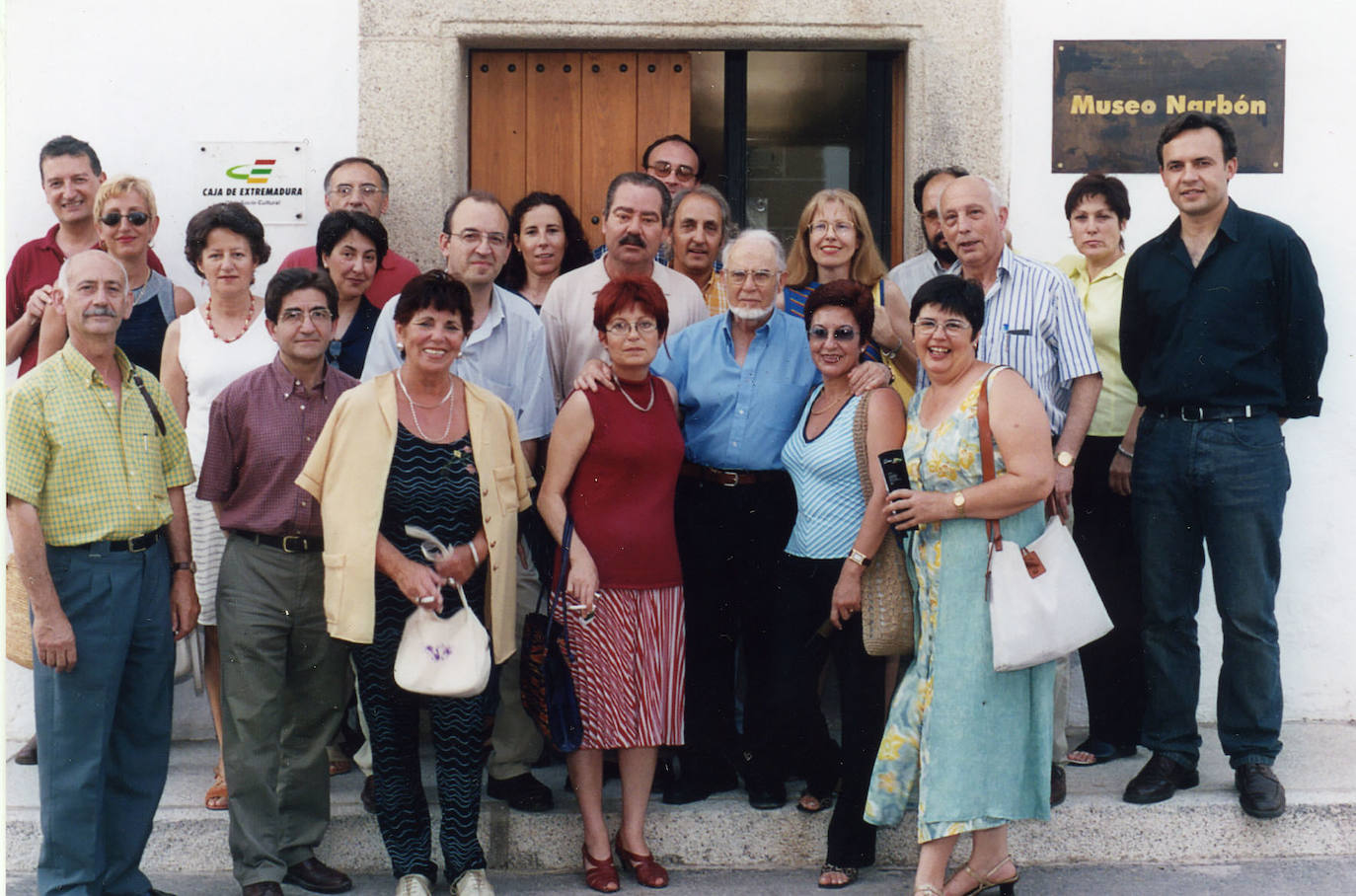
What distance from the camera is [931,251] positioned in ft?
16.4

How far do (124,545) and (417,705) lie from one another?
38.7 inches

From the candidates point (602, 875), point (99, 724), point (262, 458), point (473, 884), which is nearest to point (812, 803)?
point (602, 875)

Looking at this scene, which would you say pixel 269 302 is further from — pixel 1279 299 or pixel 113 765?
pixel 1279 299

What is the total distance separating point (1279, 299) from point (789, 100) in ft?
8.42

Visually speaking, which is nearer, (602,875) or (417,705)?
(417,705)

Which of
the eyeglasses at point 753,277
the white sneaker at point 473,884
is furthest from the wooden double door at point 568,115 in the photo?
the white sneaker at point 473,884

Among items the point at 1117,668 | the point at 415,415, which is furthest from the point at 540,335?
the point at 1117,668

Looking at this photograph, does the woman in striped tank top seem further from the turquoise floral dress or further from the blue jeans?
the blue jeans

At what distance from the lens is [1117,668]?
469 cm

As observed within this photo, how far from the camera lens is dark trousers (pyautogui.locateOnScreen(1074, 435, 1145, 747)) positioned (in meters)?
4.71

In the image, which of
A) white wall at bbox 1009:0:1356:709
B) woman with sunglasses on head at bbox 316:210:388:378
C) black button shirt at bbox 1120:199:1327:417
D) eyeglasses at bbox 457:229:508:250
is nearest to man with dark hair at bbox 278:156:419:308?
woman with sunglasses on head at bbox 316:210:388:378

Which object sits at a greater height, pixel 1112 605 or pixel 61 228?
pixel 61 228

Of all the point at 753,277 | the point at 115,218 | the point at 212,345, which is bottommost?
the point at 212,345

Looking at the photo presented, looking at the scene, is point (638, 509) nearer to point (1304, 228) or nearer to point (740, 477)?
point (740, 477)
